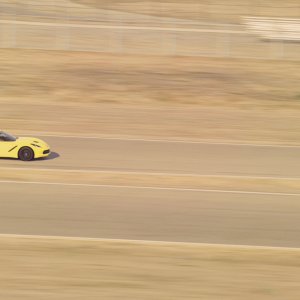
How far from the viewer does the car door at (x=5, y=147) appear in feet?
61.0

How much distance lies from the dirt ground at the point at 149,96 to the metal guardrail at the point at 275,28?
15.1ft

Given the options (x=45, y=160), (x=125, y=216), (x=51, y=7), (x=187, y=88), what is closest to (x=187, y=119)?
(x=187, y=88)

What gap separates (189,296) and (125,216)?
415 centimetres

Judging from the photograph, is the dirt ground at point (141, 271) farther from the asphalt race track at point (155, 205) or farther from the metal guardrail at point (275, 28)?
the metal guardrail at point (275, 28)

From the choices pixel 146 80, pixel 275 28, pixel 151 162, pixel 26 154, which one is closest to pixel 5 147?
pixel 26 154

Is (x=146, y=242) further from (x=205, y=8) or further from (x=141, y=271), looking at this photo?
(x=205, y=8)

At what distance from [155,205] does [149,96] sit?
13.9 meters

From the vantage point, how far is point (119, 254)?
458 inches

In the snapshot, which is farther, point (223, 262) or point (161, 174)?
point (161, 174)

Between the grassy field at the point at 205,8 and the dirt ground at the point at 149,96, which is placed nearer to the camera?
the dirt ground at the point at 149,96

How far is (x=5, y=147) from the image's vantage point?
61.1 feet

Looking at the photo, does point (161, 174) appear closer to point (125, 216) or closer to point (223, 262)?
point (125, 216)

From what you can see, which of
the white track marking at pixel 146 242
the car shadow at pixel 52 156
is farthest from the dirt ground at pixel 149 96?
the white track marking at pixel 146 242

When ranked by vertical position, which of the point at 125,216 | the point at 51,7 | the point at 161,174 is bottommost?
the point at 125,216
